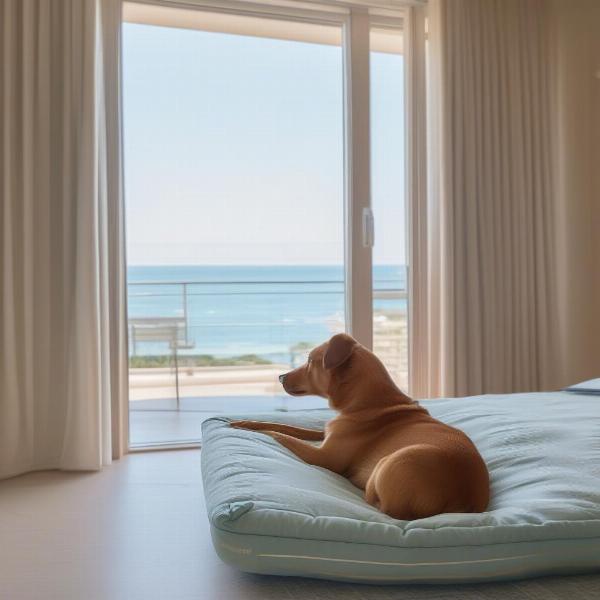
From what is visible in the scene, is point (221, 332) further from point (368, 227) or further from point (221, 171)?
point (368, 227)

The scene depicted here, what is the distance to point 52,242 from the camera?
3.28 metres

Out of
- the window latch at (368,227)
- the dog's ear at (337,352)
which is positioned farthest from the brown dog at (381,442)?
the window latch at (368,227)

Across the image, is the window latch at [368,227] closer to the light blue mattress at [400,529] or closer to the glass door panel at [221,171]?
the glass door panel at [221,171]

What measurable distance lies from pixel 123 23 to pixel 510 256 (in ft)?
8.23

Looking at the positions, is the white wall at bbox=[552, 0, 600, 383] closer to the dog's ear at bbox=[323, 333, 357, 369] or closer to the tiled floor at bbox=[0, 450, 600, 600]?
the tiled floor at bbox=[0, 450, 600, 600]

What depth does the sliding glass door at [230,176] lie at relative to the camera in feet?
12.9

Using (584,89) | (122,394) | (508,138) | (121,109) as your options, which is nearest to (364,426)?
(122,394)

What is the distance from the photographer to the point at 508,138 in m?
4.05

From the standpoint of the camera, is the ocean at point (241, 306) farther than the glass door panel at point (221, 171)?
Yes

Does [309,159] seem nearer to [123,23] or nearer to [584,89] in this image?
[123,23]

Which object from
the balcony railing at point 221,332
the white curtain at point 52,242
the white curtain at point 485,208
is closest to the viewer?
the white curtain at point 52,242

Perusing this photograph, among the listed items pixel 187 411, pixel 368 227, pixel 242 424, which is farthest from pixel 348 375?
pixel 187 411

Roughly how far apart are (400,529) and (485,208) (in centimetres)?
301

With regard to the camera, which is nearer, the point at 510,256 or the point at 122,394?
the point at 122,394
